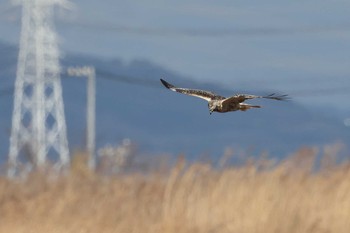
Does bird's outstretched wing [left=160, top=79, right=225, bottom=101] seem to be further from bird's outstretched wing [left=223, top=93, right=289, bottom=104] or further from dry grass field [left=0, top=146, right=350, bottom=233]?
dry grass field [left=0, top=146, right=350, bottom=233]

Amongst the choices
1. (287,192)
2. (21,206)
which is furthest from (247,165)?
(21,206)

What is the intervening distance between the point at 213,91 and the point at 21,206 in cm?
606

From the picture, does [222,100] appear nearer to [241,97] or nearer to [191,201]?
[241,97]

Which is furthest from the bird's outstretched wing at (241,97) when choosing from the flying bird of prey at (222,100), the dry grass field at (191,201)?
the dry grass field at (191,201)

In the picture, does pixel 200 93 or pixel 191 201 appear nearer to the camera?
pixel 200 93

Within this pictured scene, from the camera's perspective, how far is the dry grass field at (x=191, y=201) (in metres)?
10.5

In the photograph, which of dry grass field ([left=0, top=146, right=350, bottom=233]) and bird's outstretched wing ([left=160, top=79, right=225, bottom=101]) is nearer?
bird's outstretched wing ([left=160, top=79, right=225, bottom=101])

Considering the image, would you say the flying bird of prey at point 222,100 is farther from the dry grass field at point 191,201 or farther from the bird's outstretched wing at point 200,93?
the dry grass field at point 191,201

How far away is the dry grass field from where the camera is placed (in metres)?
10.5

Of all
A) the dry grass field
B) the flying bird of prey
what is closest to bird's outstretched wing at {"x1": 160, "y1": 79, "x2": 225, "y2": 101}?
the flying bird of prey

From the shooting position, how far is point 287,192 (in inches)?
441

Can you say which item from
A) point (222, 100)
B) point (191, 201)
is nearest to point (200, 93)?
point (222, 100)

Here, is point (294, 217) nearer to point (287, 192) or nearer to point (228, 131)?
point (287, 192)

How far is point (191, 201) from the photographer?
10.9 metres
